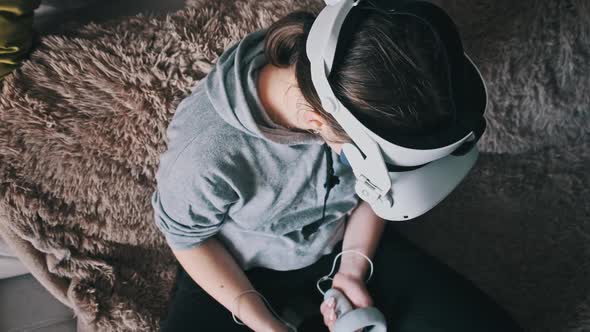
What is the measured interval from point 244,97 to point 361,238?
36 centimetres

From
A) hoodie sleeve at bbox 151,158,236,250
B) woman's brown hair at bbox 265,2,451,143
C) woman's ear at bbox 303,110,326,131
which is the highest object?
woman's brown hair at bbox 265,2,451,143

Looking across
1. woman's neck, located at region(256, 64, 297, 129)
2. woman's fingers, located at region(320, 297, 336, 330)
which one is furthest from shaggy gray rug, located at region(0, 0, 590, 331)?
woman's fingers, located at region(320, 297, 336, 330)

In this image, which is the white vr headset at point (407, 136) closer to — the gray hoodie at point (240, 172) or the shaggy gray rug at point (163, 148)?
the gray hoodie at point (240, 172)

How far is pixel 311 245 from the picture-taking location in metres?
0.85

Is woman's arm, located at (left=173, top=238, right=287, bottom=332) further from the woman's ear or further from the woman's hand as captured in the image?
the woman's ear

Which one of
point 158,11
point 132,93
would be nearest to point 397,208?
point 132,93

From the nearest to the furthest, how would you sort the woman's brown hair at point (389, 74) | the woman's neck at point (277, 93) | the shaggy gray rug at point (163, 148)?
the woman's brown hair at point (389, 74) < the woman's neck at point (277, 93) < the shaggy gray rug at point (163, 148)

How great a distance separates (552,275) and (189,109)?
2.61 feet

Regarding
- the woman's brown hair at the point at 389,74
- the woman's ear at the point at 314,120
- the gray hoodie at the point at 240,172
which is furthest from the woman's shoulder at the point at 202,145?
the woman's brown hair at the point at 389,74

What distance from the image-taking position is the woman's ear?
58cm

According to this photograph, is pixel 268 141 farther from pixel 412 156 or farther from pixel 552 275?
pixel 552 275

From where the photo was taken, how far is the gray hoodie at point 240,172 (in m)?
0.67

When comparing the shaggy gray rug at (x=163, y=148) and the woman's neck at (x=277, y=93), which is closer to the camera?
the woman's neck at (x=277, y=93)

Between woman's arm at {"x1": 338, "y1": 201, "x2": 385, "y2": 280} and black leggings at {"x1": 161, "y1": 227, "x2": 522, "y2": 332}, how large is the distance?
0.04 m
